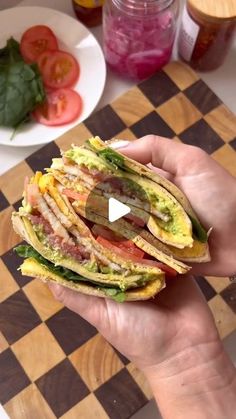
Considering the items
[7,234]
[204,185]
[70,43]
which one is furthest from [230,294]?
[70,43]

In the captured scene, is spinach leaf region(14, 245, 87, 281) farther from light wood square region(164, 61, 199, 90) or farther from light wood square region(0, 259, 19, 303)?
light wood square region(164, 61, 199, 90)

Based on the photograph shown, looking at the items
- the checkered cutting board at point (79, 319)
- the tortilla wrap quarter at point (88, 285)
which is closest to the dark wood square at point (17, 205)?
the checkered cutting board at point (79, 319)

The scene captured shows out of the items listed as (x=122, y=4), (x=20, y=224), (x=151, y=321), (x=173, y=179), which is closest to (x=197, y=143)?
(x=173, y=179)

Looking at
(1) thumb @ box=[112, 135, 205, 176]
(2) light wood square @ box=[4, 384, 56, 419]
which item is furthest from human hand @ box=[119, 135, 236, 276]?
(2) light wood square @ box=[4, 384, 56, 419]

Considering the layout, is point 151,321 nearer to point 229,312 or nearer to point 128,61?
point 229,312

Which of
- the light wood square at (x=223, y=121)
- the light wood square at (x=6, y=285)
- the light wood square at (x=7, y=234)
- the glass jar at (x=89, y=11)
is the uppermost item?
the glass jar at (x=89, y=11)

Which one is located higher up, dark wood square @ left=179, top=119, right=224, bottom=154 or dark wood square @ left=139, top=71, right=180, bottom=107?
dark wood square @ left=139, top=71, right=180, bottom=107

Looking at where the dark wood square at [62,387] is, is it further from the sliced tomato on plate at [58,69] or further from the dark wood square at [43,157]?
the sliced tomato on plate at [58,69]
